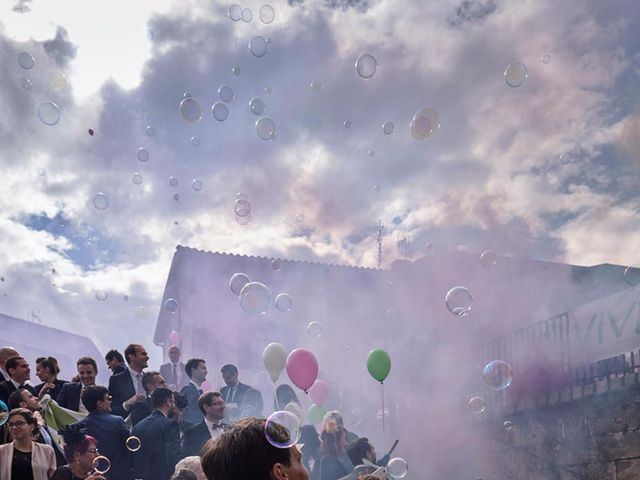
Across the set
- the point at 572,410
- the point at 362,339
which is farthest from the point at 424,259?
the point at 572,410

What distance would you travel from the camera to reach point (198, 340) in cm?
Answer: 1809

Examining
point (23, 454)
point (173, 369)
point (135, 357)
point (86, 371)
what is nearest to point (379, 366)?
point (173, 369)

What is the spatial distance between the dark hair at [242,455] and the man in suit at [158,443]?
132 inches

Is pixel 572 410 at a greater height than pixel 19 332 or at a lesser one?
lesser

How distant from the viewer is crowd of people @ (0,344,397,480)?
3.68 m

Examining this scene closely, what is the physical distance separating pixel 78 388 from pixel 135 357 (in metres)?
0.63

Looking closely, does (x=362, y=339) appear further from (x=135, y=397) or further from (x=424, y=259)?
(x=135, y=397)

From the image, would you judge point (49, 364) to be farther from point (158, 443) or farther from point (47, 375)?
point (158, 443)

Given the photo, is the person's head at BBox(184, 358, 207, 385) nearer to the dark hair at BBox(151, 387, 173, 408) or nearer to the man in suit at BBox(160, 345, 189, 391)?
the dark hair at BBox(151, 387, 173, 408)

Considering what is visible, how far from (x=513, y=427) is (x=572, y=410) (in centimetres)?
177

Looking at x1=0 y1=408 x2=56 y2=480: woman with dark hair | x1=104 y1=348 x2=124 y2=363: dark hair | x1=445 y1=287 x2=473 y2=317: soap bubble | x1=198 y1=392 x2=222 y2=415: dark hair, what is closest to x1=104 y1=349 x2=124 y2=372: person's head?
x1=104 y1=348 x2=124 y2=363: dark hair

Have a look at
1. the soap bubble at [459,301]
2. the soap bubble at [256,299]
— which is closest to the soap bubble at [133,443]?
the soap bubble at [256,299]

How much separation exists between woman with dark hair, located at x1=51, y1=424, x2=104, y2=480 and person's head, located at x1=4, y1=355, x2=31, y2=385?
62 cm

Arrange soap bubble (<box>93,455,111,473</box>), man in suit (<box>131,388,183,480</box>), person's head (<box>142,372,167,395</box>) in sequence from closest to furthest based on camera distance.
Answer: soap bubble (<box>93,455,111,473</box>) → man in suit (<box>131,388,183,480</box>) → person's head (<box>142,372,167,395</box>)
